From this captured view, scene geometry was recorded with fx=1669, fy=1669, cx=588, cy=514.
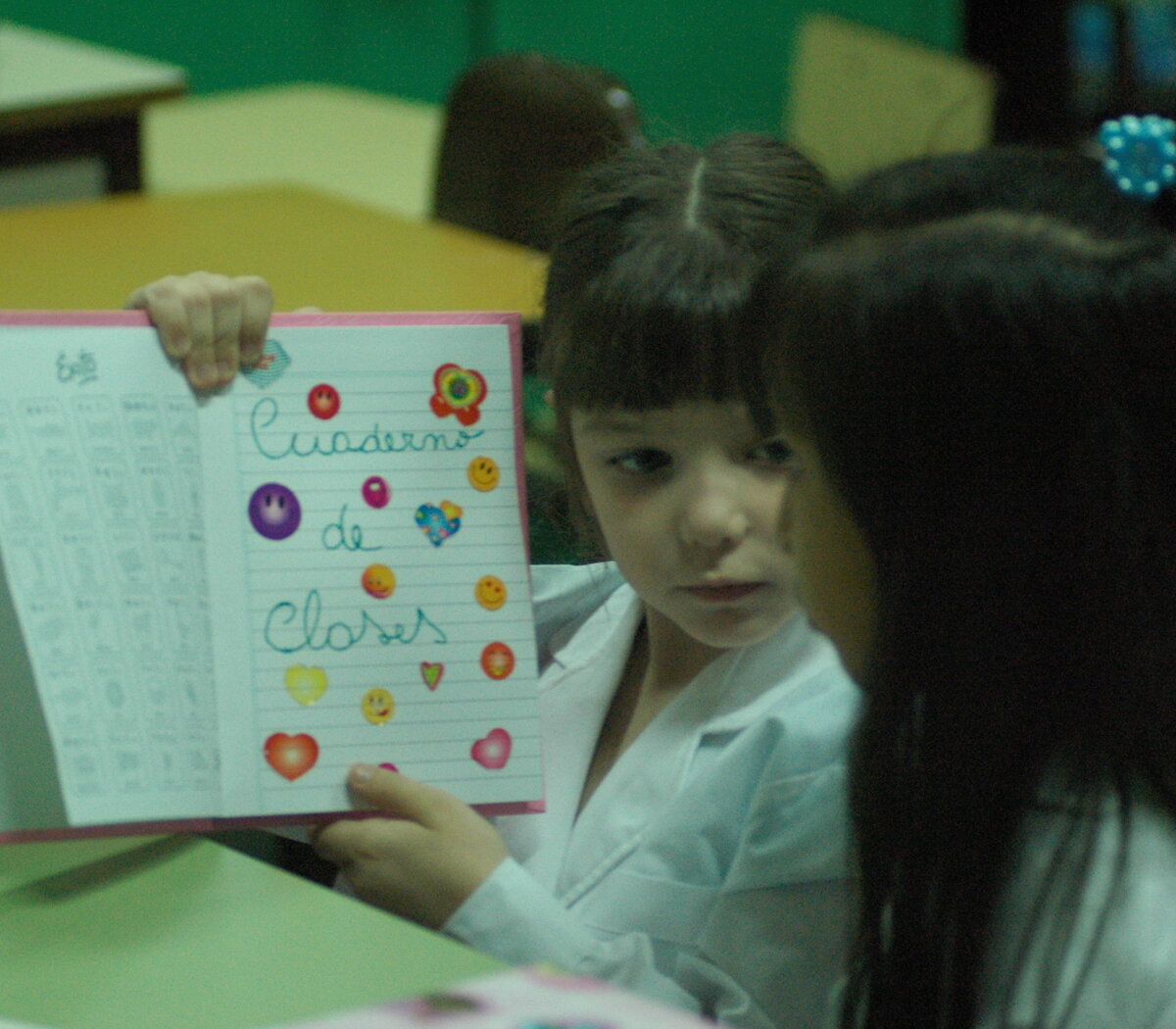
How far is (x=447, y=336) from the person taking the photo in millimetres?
937

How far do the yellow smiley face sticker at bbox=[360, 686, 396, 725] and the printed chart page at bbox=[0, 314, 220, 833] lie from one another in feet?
0.27

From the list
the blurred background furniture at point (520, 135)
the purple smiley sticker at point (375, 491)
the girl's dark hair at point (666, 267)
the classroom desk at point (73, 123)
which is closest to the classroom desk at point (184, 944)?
the purple smiley sticker at point (375, 491)

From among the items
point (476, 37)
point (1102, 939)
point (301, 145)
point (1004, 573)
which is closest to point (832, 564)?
point (1004, 573)

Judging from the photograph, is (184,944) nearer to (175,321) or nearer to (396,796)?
(396,796)

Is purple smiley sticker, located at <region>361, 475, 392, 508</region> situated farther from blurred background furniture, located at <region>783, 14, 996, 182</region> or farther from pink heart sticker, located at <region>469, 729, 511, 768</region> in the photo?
blurred background furniture, located at <region>783, 14, 996, 182</region>

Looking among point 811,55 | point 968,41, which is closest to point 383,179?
point 811,55

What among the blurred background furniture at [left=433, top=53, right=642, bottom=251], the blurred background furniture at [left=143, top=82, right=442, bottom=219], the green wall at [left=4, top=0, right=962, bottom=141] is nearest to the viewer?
the blurred background furniture at [left=433, top=53, right=642, bottom=251]

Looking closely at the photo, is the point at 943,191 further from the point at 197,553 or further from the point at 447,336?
the point at 197,553

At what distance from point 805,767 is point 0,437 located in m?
0.48

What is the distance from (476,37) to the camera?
167 inches

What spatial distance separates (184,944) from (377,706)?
175mm

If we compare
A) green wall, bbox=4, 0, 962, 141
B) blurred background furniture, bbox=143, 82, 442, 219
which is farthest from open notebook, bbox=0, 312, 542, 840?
green wall, bbox=4, 0, 962, 141

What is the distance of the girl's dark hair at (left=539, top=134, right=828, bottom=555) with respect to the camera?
1.00m

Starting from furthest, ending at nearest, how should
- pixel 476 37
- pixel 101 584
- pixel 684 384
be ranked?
pixel 476 37
pixel 684 384
pixel 101 584
